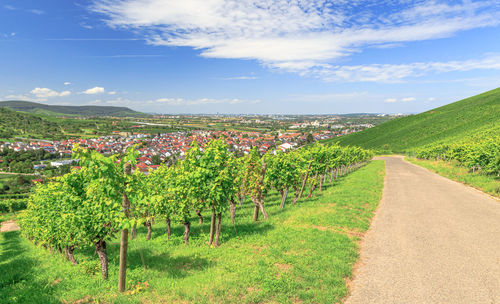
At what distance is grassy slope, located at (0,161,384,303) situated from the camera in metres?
8.07

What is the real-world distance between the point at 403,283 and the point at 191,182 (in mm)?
10258

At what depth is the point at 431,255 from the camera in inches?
426

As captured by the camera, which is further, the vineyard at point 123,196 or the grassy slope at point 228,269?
the grassy slope at point 228,269

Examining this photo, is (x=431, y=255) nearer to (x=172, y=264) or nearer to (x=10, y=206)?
(x=172, y=264)

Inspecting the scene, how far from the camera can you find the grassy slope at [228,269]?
318 inches

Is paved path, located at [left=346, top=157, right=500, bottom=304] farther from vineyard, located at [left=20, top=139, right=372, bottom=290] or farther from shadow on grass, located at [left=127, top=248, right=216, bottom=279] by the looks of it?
vineyard, located at [left=20, top=139, right=372, bottom=290]

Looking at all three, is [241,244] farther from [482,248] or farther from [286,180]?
[482,248]

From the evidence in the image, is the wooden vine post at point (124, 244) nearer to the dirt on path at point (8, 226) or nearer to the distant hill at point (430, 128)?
the dirt on path at point (8, 226)

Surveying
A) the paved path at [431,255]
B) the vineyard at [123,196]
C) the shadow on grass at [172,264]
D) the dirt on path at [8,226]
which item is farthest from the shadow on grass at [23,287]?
the dirt on path at [8,226]

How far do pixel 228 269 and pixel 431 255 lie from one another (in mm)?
9407

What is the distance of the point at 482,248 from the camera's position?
37.7 ft

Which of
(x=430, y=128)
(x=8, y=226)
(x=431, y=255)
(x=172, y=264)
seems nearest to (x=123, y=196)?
(x=172, y=264)

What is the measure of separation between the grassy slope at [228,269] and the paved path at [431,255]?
974 mm

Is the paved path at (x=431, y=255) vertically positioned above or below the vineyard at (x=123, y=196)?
below
